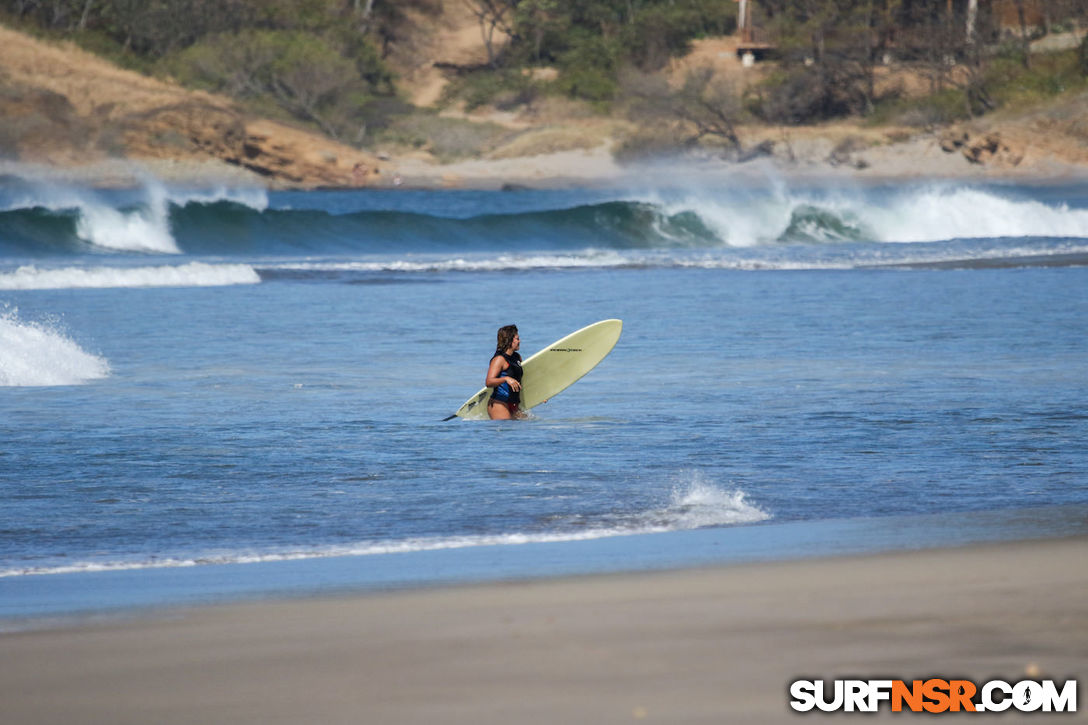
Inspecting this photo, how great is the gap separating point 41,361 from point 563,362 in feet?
15.0

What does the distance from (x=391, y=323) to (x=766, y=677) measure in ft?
41.2

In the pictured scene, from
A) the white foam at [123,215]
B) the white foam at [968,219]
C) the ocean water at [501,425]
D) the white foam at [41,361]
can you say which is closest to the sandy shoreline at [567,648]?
the ocean water at [501,425]

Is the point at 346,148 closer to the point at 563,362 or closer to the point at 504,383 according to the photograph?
the point at 563,362

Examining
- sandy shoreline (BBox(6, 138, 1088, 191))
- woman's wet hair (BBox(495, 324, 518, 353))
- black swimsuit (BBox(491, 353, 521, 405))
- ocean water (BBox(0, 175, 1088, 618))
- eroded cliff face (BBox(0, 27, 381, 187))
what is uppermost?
eroded cliff face (BBox(0, 27, 381, 187))

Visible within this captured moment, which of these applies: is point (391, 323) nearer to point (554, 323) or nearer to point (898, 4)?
point (554, 323)

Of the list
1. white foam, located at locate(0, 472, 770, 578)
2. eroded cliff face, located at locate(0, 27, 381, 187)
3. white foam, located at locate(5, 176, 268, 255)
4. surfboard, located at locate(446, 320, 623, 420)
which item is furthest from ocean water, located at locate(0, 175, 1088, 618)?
eroded cliff face, located at locate(0, 27, 381, 187)

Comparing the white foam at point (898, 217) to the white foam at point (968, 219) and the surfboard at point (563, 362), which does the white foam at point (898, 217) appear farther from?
the surfboard at point (563, 362)

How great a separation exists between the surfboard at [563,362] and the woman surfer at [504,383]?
0.40 m

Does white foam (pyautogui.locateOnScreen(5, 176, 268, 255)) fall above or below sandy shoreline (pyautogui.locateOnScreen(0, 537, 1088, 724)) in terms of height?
above

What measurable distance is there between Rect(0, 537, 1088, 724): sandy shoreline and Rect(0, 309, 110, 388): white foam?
24.0 ft

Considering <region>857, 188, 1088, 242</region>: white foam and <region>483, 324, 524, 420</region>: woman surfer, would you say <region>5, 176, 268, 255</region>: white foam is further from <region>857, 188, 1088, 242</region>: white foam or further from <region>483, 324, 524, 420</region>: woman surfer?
<region>483, 324, 524, 420</region>: woman surfer

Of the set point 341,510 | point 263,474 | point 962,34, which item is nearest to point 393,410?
point 263,474

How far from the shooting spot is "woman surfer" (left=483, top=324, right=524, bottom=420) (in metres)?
9.75

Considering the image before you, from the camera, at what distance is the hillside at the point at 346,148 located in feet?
145
